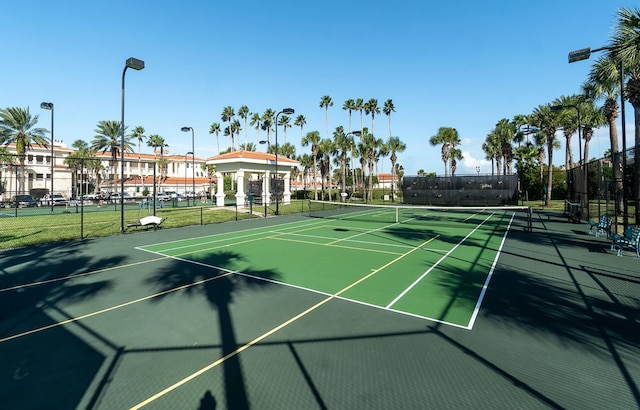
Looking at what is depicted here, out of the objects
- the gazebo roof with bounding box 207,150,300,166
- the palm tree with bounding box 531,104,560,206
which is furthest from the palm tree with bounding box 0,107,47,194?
the palm tree with bounding box 531,104,560,206

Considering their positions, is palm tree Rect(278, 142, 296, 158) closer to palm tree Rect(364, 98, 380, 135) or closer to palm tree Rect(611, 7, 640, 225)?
palm tree Rect(364, 98, 380, 135)

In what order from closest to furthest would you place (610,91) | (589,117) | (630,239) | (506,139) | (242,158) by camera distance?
1. (630,239)
2. (610,91)
3. (242,158)
4. (589,117)
5. (506,139)

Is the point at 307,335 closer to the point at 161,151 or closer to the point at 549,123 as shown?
the point at 549,123

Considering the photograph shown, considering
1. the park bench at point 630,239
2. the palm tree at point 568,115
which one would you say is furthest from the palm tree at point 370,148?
the park bench at point 630,239

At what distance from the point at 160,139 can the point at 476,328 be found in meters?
85.8

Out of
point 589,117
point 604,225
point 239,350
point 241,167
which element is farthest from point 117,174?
point 589,117

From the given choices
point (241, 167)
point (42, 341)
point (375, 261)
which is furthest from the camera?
point (241, 167)

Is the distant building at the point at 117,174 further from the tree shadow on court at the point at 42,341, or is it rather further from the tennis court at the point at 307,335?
the tennis court at the point at 307,335

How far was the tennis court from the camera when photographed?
4488 millimetres

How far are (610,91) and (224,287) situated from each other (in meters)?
34.7

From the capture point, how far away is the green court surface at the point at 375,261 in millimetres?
8273

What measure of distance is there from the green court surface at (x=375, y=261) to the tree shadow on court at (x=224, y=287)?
195 mm

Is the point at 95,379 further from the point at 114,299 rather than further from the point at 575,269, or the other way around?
the point at 575,269

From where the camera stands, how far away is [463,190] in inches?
1781
